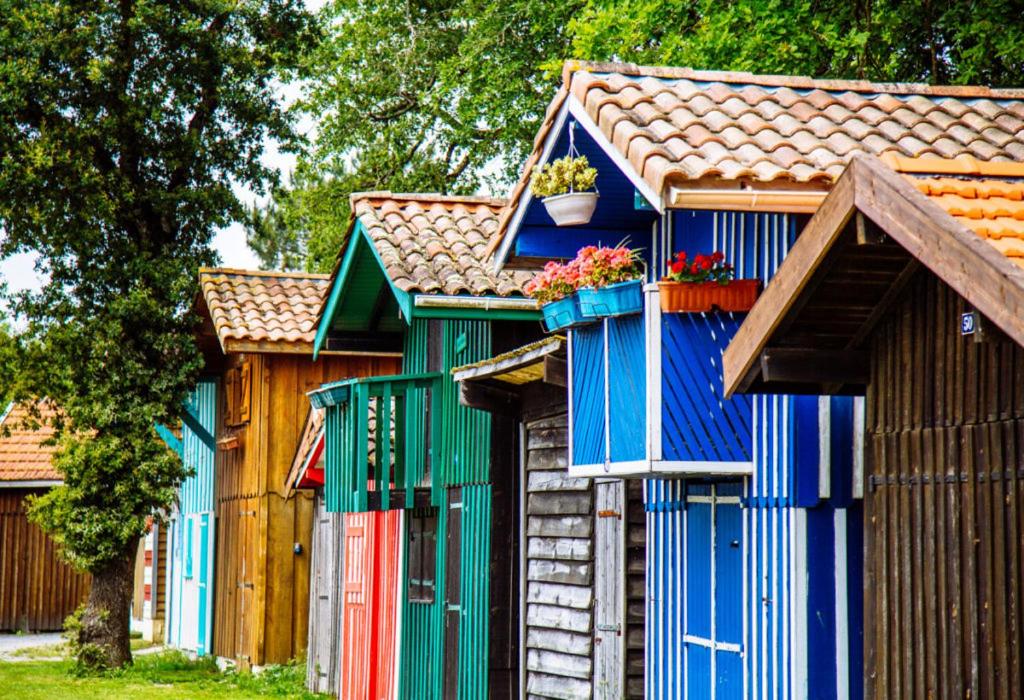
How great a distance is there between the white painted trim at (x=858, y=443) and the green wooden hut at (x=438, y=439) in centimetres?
576

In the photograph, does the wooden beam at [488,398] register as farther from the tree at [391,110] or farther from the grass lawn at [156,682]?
the tree at [391,110]

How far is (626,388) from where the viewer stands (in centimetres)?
916

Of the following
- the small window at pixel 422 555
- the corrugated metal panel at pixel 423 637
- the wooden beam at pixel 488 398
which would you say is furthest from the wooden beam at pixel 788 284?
the small window at pixel 422 555

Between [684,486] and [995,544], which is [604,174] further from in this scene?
[995,544]

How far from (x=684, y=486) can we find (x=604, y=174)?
2137 millimetres

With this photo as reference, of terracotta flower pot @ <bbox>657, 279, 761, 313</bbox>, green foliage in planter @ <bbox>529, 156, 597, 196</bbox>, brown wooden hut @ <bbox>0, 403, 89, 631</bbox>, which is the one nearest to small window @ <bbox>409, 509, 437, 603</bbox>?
green foliage in planter @ <bbox>529, 156, 597, 196</bbox>

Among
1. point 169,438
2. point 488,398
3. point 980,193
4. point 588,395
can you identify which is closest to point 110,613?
point 169,438

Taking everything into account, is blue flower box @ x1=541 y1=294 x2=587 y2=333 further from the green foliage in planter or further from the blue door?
the blue door

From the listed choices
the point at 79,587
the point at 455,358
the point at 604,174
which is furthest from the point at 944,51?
the point at 79,587

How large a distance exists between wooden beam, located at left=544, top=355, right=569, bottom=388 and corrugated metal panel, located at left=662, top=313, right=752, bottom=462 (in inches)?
86.4

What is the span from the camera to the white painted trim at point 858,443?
25.8ft

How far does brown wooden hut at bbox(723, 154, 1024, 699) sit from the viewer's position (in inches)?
235

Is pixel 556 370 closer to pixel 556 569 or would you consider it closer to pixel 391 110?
pixel 556 569

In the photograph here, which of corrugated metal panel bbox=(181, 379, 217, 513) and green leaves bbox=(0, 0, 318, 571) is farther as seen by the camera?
corrugated metal panel bbox=(181, 379, 217, 513)
